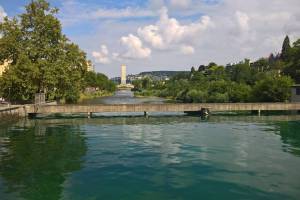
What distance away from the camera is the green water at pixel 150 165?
60.8ft

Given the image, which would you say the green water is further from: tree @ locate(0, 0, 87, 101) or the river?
tree @ locate(0, 0, 87, 101)

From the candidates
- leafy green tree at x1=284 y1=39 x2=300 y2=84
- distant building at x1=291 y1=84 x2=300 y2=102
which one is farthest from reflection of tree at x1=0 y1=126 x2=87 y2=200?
leafy green tree at x1=284 y1=39 x2=300 y2=84

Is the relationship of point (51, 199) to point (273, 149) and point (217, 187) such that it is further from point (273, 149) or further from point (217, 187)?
point (273, 149)

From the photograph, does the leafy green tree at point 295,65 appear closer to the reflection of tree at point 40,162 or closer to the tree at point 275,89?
the tree at point 275,89

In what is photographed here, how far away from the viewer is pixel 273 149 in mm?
30297

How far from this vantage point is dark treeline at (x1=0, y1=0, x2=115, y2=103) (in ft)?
211

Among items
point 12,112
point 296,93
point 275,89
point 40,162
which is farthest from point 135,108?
point 40,162

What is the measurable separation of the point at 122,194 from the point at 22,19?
55.9m

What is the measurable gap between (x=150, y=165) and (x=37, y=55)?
159ft

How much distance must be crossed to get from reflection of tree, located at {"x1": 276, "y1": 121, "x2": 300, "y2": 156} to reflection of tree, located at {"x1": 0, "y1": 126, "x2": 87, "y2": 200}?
16.0 m

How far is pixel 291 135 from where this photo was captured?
3884 centimetres

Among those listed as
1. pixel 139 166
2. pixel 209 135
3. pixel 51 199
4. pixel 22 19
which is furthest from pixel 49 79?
pixel 51 199

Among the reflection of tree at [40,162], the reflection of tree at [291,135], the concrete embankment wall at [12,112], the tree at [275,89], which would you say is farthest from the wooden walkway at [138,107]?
the reflection of tree at [40,162]

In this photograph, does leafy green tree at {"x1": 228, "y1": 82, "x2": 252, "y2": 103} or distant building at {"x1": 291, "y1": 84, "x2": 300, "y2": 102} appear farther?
leafy green tree at {"x1": 228, "y1": 82, "x2": 252, "y2": 103}
